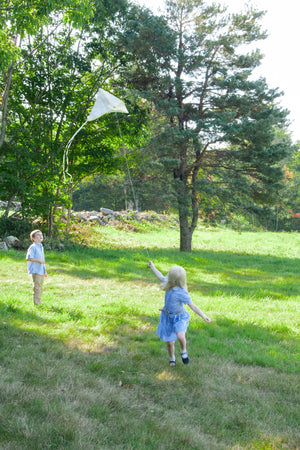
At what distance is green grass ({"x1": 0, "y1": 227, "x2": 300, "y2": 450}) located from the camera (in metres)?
3.09

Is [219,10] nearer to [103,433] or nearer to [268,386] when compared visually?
[268,386]

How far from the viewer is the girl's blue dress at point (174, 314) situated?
15.6 ft

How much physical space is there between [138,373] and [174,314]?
0.89m

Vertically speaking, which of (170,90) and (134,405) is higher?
(170,90)

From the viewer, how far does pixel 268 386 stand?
4289mm

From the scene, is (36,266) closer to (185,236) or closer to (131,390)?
(131,390)

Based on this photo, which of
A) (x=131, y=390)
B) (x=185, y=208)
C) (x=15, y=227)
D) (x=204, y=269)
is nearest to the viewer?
(x=131, y=390)

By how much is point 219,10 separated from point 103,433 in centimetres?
1807

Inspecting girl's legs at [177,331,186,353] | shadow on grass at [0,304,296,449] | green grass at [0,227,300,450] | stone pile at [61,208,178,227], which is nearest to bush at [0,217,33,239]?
green grass at [0,227,300,450]

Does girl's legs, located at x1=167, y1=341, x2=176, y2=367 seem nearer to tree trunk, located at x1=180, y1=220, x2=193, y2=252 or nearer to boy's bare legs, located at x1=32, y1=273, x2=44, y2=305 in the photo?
boy's bare legs, located at x1=32, y1=273, x2=44, y2=305

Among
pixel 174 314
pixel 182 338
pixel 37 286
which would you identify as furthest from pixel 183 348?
pixel 37 286

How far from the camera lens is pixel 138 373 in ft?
14.3

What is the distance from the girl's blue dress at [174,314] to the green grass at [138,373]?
0.38 meters

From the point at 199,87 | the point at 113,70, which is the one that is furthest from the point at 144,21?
the point at 199,87
